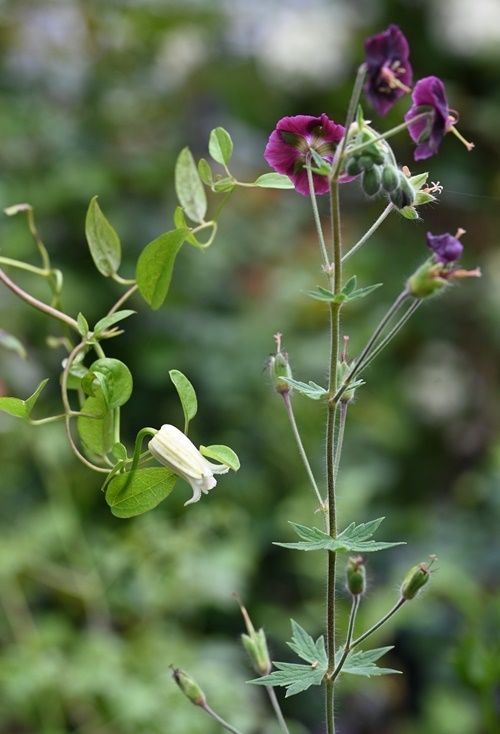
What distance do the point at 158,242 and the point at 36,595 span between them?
3.39 feet

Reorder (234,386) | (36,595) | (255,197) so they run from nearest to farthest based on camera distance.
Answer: (36,595) < (234,386) < (255,197)

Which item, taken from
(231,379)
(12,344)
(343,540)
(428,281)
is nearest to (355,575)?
(343,540)

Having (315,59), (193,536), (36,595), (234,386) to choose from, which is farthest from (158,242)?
(315,59)

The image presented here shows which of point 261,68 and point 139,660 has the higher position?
point 261,68

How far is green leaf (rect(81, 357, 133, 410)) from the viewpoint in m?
0.39

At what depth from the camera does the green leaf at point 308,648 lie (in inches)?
15.7

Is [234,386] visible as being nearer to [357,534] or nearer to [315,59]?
[315,59]

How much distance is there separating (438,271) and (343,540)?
0.11 meters

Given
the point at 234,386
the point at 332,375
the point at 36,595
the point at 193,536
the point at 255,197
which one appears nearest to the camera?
the point at 332,375

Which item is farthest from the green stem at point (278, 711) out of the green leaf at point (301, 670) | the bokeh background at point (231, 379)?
the bokeh background at point (231, 379)

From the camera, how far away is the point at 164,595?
1088 mm

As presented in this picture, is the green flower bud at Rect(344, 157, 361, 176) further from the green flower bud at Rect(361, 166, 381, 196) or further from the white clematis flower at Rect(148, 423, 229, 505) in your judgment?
the white clematis flower at Rect(148, 423, 229, 505)

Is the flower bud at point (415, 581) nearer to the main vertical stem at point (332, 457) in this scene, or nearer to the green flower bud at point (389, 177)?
the main vertical stem at point (332, 457)

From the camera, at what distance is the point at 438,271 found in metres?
0.33
